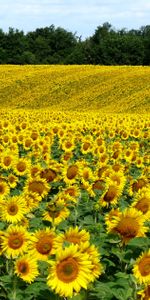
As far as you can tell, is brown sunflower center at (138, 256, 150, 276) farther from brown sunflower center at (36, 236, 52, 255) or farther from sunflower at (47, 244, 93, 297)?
brown sunflower center at (36, 236, 52, 255)

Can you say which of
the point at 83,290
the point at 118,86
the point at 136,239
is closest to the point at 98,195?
the point at 136,239

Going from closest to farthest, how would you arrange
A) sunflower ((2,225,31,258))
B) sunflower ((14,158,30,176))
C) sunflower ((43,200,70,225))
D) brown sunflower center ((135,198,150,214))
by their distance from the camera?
sunflower ((2,225,31,258)) < sunflower ((43,200,70,225)) < brown sunflower center ((135,198,150,214)) < sunflower ((14,158,30,176))

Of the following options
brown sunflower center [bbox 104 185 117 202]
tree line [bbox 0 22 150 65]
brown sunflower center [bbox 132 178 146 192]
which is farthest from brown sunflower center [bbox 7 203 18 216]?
tree line [bbox 0 22 150 65]

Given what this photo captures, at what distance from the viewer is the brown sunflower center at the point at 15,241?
3828mm

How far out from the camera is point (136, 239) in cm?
402

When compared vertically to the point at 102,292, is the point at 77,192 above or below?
above

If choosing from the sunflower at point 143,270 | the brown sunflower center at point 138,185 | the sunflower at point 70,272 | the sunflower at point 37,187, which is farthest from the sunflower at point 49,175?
the sunflower at point 70,272

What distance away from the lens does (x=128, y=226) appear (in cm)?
394

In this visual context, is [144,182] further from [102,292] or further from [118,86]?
[118,86]

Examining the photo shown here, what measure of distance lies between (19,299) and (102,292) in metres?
0.47

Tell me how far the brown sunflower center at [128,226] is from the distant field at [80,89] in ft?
93.1

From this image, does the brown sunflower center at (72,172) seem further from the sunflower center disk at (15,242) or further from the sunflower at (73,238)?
the sunflower at (73,238)

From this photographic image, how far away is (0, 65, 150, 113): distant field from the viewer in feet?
119

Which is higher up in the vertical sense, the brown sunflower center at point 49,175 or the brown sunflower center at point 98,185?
the brown sunflower center at point 49,175
